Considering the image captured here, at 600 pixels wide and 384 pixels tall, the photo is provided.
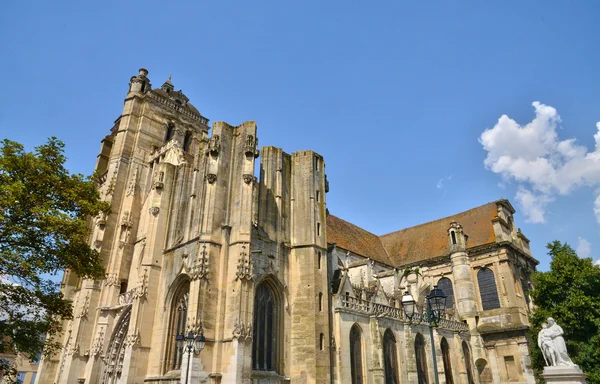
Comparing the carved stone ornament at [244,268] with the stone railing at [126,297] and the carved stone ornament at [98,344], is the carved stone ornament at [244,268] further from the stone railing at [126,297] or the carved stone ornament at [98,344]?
the carved stone ornament at [98,344]

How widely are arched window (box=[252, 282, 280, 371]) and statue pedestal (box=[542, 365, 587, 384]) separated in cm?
1091

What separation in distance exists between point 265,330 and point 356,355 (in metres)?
6.25

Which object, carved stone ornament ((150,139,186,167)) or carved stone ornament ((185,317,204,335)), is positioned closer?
carved stone ornament ((185,317,204,335))

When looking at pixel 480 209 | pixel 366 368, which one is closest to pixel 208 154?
pixel 366 368

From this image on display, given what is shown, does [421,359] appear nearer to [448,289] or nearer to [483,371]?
[483,371]

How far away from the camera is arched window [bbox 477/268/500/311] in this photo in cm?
3375

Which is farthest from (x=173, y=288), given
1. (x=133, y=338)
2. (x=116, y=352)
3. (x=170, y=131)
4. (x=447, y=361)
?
(x=447, y=361)

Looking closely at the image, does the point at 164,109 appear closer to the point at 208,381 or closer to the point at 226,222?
the point at 226,222

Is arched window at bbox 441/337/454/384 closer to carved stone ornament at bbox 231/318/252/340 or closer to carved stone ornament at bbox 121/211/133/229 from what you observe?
carved stone ornament at bbox 231/318/252/340

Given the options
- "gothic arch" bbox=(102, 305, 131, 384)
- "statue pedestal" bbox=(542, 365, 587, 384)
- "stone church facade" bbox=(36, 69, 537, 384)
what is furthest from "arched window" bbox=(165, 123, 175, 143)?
"statue pedestal" bbox=(542, 365, 587, 384)

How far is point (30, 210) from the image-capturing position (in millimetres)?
14211

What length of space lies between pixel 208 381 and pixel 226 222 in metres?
6.94

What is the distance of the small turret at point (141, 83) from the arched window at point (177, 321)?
20.7 meters

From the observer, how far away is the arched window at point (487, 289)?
33750mm
